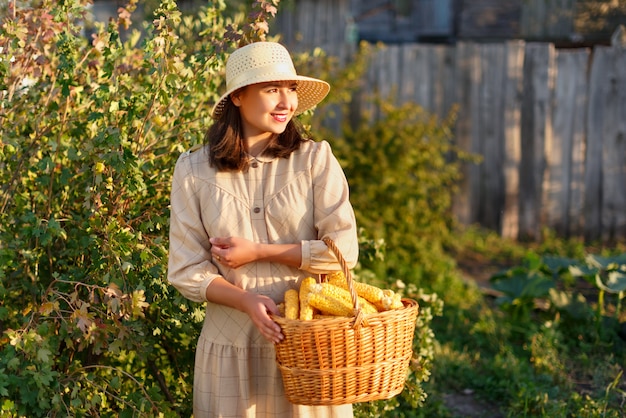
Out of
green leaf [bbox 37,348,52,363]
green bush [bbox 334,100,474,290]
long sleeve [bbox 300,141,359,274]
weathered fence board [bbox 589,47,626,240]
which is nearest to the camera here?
long sleeve [bbox 300,141,359,274]

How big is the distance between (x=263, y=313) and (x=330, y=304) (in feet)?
0.67

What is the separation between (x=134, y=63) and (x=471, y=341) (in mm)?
2802

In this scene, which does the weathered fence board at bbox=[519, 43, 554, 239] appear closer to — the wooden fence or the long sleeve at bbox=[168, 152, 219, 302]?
the wooden fence

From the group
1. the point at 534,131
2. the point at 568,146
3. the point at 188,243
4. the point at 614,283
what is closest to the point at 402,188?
the point at 534,131

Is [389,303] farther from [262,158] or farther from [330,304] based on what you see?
[262,158]

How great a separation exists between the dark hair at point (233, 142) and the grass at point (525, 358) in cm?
201

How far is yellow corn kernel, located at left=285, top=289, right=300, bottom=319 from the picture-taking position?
2.67 meters

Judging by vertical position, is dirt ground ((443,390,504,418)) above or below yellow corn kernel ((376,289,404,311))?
below

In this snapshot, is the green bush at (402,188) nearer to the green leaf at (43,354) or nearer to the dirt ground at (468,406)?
the dirt ground at (468,406)

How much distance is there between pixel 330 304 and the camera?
2.68 metres

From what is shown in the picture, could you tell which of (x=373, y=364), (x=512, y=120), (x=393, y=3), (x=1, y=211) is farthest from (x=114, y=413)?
(x=393, y=3)

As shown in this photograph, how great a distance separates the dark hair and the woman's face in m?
0.05

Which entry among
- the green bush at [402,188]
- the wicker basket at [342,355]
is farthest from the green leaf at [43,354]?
the green bush at [402,188]

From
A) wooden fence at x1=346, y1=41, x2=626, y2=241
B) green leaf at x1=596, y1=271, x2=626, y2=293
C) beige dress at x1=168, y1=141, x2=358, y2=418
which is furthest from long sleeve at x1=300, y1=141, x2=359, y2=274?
wooden fence at x1=346, y1=41, x2=626, y2=241
